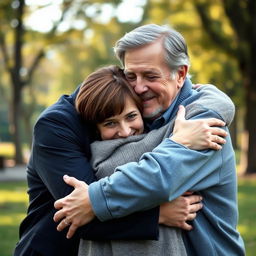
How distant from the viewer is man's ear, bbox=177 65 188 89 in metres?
3.30

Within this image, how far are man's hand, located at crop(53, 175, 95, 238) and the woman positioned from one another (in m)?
0.14

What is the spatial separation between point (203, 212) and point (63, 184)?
73cm

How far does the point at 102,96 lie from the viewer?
3.08 meters

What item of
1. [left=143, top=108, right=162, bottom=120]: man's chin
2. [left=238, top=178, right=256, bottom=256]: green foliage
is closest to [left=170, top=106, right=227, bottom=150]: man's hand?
[left=143, top=108, right=162, bottom=120]: man's chin

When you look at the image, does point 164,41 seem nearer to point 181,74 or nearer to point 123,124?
Result: point 181,74

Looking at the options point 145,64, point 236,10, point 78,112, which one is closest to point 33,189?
point 78,112

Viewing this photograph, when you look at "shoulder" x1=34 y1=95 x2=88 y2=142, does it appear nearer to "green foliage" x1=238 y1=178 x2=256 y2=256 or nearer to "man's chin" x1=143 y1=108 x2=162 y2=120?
"man's chin" x1=143 y1=108 x2=162 y2=120

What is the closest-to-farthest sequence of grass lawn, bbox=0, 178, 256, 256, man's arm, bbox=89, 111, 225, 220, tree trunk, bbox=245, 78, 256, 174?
1. man's arm, bbox=89, 111, 225, 220
2. grass lawn, bbox=0, 178, 256, 256
3. tree trunk, bbox=245, 78, 256, 174

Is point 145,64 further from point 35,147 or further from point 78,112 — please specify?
point 35,147

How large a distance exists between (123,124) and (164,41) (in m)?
0.50

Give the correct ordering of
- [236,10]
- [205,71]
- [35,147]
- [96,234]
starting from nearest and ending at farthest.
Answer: [96,234], [35,147], [236,10], [205,71]

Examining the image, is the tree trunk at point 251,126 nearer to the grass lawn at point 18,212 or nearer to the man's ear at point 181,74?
the grass lawn at point 18,212

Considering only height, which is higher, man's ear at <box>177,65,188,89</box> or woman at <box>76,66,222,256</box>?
man's ear at <box>177,65,188,89</box>

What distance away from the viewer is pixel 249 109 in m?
22.3
